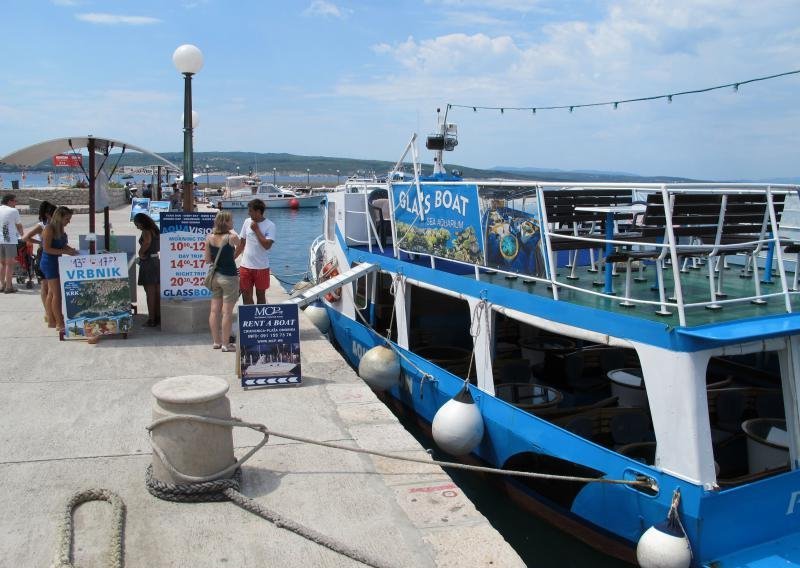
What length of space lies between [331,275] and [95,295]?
3.90 m

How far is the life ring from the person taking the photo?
37.8 ft

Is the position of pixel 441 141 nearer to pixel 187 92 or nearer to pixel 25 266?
pixel 187 92

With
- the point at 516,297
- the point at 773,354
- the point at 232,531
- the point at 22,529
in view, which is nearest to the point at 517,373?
the point at 516,297

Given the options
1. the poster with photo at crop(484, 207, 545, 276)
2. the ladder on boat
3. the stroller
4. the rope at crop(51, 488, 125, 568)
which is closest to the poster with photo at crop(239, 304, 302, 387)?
the ladder on boat

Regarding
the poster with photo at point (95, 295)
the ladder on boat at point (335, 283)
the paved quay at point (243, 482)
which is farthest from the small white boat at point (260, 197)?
the paved quay at point (243, 482)

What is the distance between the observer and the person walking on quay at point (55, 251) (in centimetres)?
889

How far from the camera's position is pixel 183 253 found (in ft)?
31.0

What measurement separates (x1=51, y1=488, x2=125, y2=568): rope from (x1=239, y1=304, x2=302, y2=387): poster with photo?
2.56 meters

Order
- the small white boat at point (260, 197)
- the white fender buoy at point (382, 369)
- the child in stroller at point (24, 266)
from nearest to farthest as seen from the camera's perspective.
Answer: the white fender buoy at point (382, 369) → the child in stroller at point (24, 266) → the small white boat at point (260, 197)

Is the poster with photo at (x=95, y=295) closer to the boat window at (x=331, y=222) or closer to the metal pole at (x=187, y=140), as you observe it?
the metal pole at (x=187, y=140)

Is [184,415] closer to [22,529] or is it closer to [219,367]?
[22,529]

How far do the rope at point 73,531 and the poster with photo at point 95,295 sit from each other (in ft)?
15.1

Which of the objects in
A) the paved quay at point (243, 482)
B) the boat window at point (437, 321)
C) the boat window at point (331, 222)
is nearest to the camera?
the paved quay at point (243, 482)

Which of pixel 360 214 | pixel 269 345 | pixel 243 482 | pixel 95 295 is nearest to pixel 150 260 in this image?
pixel 95 295
